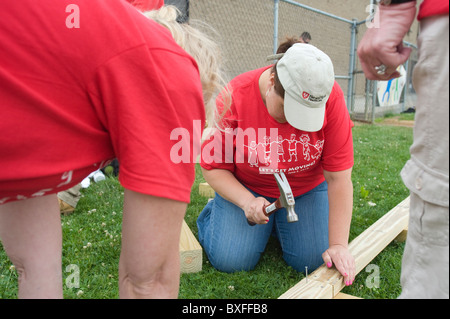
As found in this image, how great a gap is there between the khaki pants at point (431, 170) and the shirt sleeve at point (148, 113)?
602mm

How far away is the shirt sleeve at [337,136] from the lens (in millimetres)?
2199

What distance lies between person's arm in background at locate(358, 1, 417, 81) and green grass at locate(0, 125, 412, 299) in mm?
1542

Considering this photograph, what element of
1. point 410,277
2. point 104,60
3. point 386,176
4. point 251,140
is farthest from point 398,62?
point 386,176

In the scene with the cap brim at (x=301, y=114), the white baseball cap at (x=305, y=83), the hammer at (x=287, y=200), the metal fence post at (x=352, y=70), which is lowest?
the metal fence post at (x=352, y=70)

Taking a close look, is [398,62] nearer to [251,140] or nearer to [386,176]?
[251,140]

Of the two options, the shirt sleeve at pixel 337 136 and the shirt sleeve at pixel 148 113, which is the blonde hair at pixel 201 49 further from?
the shirt sleeve at pixel 337 136

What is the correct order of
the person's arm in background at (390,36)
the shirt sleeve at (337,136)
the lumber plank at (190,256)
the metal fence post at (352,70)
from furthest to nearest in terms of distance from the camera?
the metal fence post at (352,70) → the lumber plank at (190,256) → the shirt sleeve at (337,136) → the person's arm in background at (390,36)

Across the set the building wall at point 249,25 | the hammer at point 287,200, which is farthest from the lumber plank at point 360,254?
the building wall at point 249,25

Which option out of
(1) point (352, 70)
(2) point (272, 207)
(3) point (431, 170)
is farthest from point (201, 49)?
(1) point (352, 70)

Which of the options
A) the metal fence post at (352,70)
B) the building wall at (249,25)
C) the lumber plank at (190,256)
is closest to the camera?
the lumber plank at (190,256)

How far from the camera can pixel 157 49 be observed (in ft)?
3.21

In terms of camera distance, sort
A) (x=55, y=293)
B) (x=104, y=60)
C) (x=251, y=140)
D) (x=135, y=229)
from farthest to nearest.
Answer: (x=251, y=140) < (x=55, y=293) < (x=135, y=229) < (x=104, y=60)

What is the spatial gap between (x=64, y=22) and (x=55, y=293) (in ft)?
3.36

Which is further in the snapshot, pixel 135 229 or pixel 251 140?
pixel 251 140
